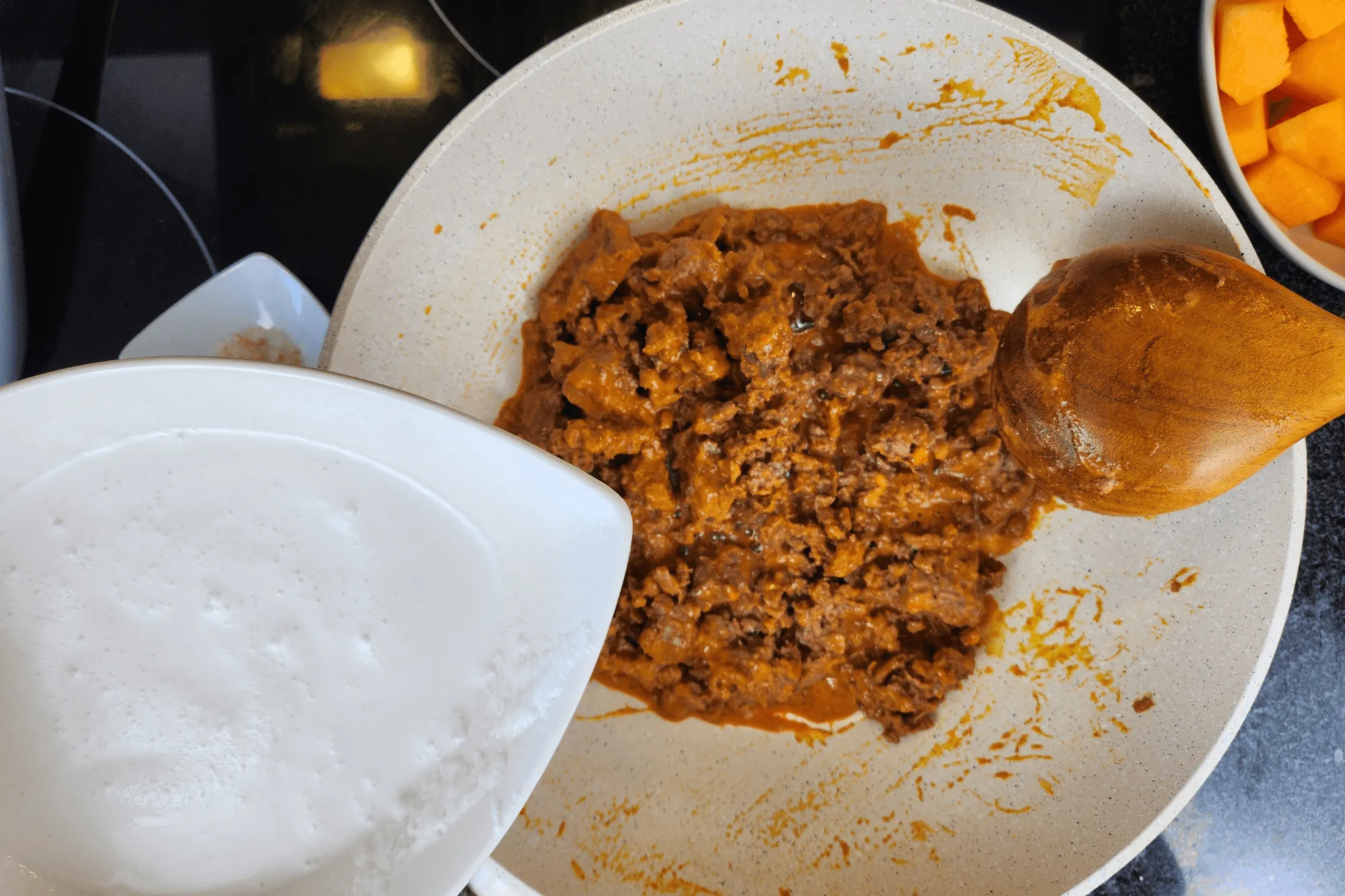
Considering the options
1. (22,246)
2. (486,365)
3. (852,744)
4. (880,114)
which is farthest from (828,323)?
(22,246)

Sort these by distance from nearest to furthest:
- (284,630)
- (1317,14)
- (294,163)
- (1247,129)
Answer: (284,630), (1317,14), (1247,129), (294,163)

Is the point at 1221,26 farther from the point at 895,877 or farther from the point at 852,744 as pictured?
the point at 895,877

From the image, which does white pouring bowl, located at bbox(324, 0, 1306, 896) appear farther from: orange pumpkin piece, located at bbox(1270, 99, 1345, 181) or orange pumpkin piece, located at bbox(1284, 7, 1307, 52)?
orange pumpkin piece, located at bbox(1284, 7, 1307, 52)

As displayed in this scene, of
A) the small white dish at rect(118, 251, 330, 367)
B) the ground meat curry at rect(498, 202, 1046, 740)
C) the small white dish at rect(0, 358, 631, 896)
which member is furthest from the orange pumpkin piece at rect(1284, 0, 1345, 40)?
the small white dish at rect(118, 251, 330, 367)

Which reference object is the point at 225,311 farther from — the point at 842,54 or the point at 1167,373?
the point at 1167,373

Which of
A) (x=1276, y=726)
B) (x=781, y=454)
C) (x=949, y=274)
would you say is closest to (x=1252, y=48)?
(x=949, y=274)
